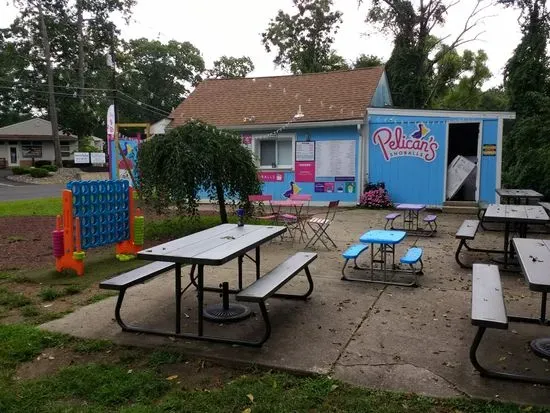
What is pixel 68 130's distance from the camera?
1713 inches

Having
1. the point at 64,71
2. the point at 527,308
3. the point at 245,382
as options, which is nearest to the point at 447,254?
the point at 527,308

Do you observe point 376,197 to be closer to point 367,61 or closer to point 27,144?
point 367,61

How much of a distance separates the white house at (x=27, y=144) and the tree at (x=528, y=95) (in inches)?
1573

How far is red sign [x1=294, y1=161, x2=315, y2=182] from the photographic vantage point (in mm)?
14523

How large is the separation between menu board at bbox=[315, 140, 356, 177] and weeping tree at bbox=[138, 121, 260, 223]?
19.5ft

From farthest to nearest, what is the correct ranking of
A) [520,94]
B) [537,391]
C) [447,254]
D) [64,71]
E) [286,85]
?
[64,71] < [286,85] < [520,94] < [447,254] < [537,391]

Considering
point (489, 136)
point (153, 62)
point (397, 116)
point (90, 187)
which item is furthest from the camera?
point (153, 62)

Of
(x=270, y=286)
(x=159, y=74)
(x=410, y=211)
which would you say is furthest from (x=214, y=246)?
(x=159, y=74)

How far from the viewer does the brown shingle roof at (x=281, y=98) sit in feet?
48.5

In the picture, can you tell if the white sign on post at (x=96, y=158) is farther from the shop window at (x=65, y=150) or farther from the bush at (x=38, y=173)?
the shop window at (x=65, y=150)

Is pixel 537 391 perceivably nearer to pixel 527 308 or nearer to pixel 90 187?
pixel 527 308

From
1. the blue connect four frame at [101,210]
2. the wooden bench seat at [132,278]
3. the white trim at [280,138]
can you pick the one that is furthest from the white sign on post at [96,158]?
the wooden bench seat at [132,278]

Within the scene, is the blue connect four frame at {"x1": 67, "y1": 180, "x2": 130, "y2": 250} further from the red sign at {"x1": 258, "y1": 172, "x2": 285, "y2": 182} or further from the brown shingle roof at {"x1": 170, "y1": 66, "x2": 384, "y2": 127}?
the red sign at {"x1": 258, "y1": 172, "x2": 285, "y2": 182}

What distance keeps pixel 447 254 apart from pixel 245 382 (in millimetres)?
5256
